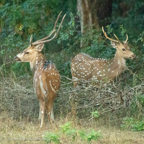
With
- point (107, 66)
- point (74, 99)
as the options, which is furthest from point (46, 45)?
point (74, 99)

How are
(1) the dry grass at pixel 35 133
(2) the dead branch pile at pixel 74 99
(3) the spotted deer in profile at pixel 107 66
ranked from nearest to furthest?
(1) the dry grass at pixel 35 133 → (2) the dead branch pile at pixel 74 99 → (3) the spotted deer in profile at pixel 107 66

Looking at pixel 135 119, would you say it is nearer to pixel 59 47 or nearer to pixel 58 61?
pixel 58 61

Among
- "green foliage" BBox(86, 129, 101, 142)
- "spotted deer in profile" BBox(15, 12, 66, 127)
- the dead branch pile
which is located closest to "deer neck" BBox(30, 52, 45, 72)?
"spotted deer in profile" BBox(15, 12, 66, 127)

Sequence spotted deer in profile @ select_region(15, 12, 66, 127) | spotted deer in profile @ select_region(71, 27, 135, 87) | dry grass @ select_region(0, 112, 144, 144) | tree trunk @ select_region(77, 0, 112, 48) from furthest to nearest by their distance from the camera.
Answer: tree trunk @ select_region(77, 0, 112, 48) < spotted deer in profile @ select_region(71, 27, 135, 87) < spotted deer in profile @ select_region(15, 12, 66, 127) < dry grass @ select_region(0, 112, 144, 144)

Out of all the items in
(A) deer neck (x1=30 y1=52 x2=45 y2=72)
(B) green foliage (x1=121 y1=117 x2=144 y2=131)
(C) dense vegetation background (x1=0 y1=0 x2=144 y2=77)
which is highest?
(C) dense vegetation background (x1=0 y1=0 x2=144 y2=77)

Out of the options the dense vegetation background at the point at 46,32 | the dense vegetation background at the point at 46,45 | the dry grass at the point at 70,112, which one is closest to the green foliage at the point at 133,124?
the dry grass at the point at 70,112

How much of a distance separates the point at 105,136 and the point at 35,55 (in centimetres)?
284

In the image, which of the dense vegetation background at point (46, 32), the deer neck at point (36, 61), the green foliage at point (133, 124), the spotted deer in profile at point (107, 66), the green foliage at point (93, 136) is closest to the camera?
the green foliage at point (93, 136)

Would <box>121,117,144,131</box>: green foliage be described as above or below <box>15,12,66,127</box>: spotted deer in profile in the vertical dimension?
below

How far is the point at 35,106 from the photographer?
801cm

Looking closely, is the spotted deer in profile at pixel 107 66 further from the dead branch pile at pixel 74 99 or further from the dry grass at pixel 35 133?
the dry grass at pixel 35 133

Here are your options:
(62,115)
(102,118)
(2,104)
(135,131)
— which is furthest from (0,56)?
(135,131)

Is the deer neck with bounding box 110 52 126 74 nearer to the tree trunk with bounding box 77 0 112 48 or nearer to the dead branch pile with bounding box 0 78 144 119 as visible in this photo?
the dead branch pile with bounding box 0 78 144 119

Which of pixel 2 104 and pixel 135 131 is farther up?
pixel 2 104
